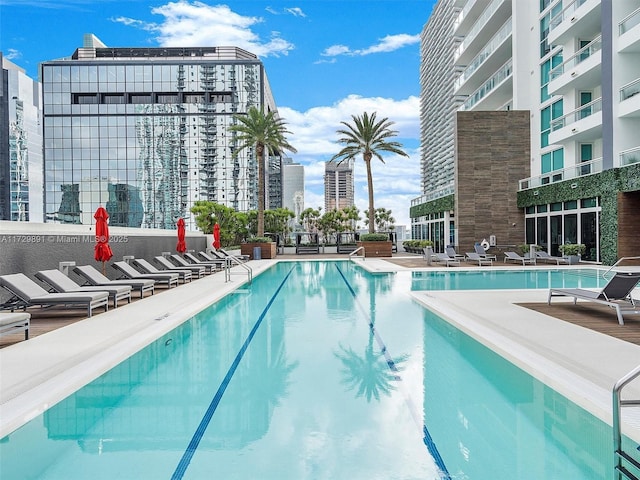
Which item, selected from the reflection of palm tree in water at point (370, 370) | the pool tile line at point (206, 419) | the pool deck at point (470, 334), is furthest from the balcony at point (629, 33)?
the pool tile line at point (206, 419)

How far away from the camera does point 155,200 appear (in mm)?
78562

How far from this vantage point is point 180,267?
59.0ft

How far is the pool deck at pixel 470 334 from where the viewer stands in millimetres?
4703

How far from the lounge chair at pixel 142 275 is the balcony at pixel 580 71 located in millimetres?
21565

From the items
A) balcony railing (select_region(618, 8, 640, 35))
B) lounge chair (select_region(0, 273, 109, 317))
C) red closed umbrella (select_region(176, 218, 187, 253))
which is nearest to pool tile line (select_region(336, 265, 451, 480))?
lounge chair (select_region(0, 273, 109, 317))

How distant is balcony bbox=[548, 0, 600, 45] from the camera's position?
2384cm

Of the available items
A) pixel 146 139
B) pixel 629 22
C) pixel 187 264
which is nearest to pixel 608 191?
pixel 629 22

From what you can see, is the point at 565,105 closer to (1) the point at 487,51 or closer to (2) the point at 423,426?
(1) the point at 487,51

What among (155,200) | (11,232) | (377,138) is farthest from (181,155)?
(11,232)

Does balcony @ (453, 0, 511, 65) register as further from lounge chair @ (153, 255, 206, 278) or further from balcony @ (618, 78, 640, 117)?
lounge chair @ (153, 255, 206, 278)

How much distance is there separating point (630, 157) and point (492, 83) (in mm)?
15699

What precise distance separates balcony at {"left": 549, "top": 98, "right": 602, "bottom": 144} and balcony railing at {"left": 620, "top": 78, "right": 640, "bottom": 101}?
1632mm

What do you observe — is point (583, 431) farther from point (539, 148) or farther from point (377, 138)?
point (377, 138)

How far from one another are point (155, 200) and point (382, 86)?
3945 cm
